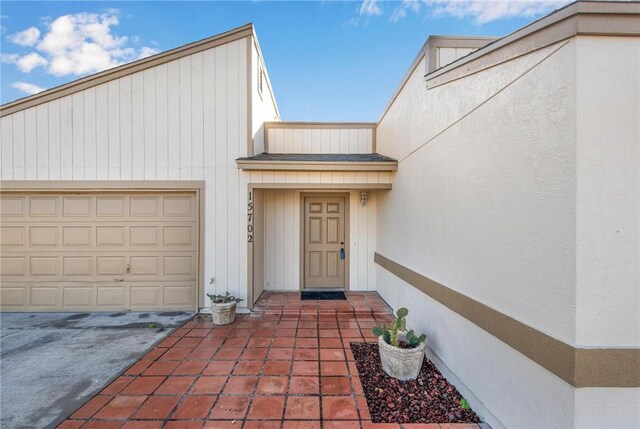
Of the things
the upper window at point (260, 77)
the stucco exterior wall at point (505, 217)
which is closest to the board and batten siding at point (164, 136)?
the upper window at point (260, 77)

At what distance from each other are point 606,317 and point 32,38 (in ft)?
32.7

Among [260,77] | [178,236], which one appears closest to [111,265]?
[178,236]

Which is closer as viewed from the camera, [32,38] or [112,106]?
[112,106]

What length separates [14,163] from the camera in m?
4.74

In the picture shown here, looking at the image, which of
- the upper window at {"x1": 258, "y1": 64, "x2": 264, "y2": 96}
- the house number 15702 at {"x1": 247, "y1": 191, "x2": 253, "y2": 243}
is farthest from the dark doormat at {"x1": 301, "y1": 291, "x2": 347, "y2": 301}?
the upper window at {"x1": 258, "y1": 64, "x2": 264, "y2": 96}

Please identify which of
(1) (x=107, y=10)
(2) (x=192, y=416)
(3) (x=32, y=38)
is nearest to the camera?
(2) (x=192, y=416)

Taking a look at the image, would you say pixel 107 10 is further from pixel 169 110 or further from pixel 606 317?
pixel 606 317

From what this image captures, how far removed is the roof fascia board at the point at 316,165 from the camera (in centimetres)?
464

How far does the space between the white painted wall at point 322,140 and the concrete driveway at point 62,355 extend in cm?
406

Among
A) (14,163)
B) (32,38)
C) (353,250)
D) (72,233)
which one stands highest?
(32,38)

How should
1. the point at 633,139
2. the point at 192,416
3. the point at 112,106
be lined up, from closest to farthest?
the point at 633,139 < the point at 192,416 < the point at 112,106

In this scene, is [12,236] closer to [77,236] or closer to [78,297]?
[77,236]

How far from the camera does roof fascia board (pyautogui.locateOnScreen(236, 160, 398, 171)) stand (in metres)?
4.64

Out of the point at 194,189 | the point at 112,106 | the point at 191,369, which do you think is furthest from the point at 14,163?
the point at 191,369
